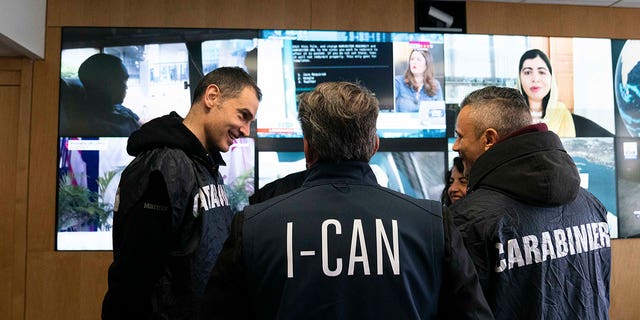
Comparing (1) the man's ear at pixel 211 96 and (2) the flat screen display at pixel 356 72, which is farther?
(2) the flat screen display at pixel 356 72

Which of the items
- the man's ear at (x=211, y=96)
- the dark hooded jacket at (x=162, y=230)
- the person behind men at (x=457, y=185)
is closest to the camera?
the dark hooded jacket at (x=162, y=230)

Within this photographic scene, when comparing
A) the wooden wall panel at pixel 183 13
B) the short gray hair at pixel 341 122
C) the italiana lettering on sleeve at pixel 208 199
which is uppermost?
the wooden wall panel at pixel 183 13

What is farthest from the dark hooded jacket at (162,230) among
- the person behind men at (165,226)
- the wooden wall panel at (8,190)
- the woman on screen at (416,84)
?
the wooden wall panel at (8,190)

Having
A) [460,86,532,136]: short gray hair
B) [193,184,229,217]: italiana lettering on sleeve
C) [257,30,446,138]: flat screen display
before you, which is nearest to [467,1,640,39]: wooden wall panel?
[257,30,446,138]: flat screen display

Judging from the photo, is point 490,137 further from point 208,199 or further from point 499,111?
point 208,199

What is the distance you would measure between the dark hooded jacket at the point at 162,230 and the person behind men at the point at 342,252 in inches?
19.4

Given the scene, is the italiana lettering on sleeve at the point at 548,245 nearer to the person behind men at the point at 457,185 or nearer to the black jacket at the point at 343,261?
the black jacket at the point at 343,261

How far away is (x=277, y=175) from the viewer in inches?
126

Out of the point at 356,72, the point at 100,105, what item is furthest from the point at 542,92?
the point at 100,105

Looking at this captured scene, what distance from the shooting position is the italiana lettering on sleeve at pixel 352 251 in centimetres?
83

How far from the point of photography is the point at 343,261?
0.83 metres

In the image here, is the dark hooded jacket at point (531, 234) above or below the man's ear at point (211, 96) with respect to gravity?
below

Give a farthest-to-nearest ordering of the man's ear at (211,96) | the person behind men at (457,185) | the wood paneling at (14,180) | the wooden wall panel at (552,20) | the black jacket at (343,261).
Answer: the wooden wall panel at (552,20) → the wood paneling at (14,180) → the person behind men at (457,185) → the man's ear at (211,96) → the black jacket at (343,261)

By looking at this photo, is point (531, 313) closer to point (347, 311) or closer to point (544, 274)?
point (544, 274)
